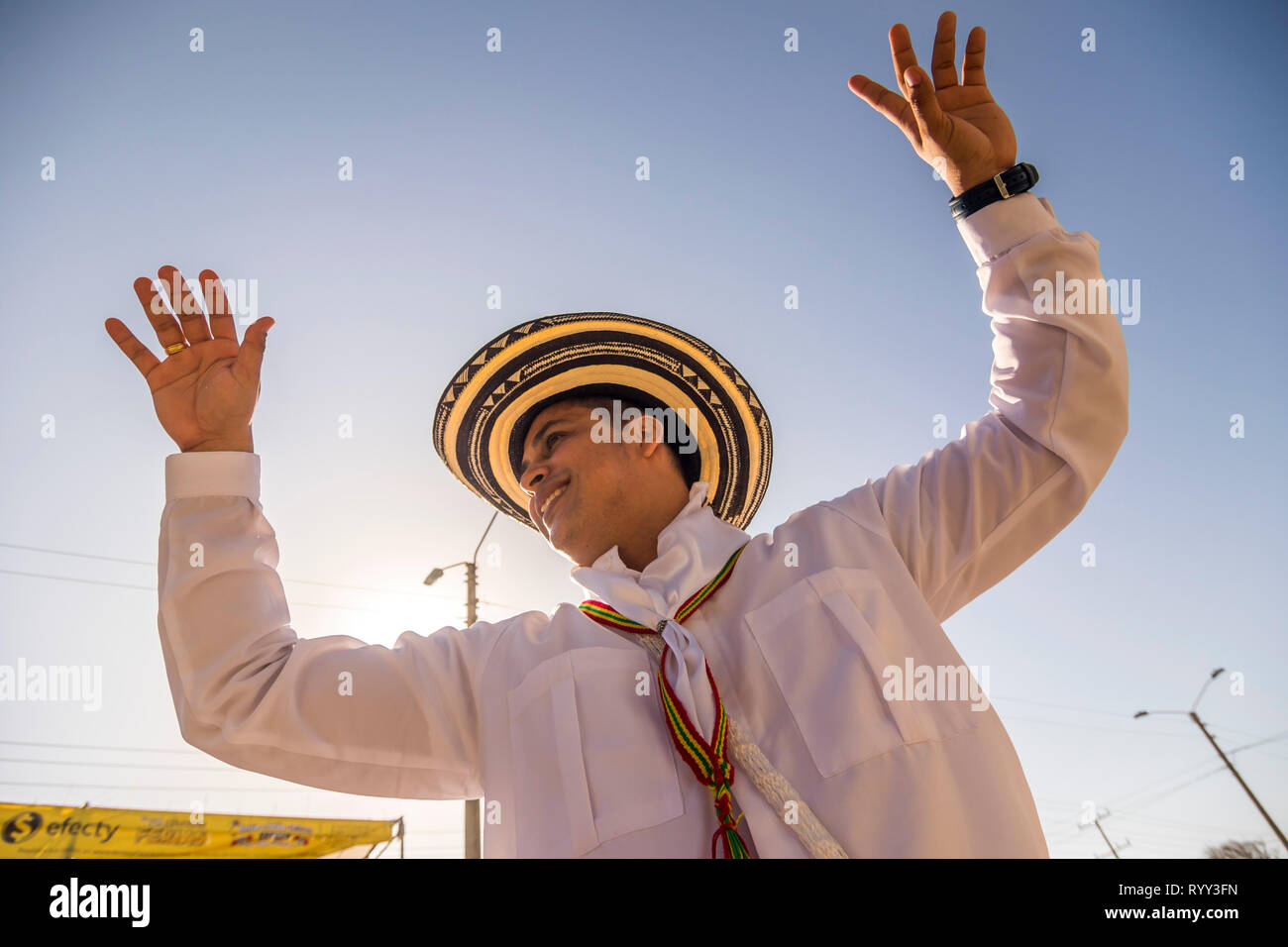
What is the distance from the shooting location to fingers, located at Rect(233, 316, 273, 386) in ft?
7.52

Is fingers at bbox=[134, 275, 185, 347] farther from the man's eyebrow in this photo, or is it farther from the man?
the man's eyebrow

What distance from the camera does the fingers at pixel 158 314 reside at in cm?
228

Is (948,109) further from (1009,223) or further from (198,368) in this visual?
(198,368)

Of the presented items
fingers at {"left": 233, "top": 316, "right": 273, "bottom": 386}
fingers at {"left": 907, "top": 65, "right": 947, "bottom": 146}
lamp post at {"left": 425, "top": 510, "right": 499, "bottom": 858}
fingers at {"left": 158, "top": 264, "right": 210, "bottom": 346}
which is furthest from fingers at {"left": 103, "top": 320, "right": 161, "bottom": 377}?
lamp post at {"left": 425, "top": 510, "right": 499, "bottom": 858}

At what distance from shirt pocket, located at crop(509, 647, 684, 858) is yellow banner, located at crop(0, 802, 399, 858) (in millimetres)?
8949

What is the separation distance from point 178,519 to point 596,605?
1.29 metres

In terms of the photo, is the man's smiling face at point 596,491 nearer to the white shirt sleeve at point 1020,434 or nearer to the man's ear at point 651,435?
the man's ear at point 651,435

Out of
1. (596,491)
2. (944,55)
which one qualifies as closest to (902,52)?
(944,55)

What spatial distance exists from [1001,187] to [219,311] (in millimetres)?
2611

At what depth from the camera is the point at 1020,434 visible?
232 cm

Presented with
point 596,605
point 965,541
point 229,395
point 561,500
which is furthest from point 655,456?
point 229,395

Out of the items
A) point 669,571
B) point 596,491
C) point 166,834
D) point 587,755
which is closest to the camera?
point 587,755
